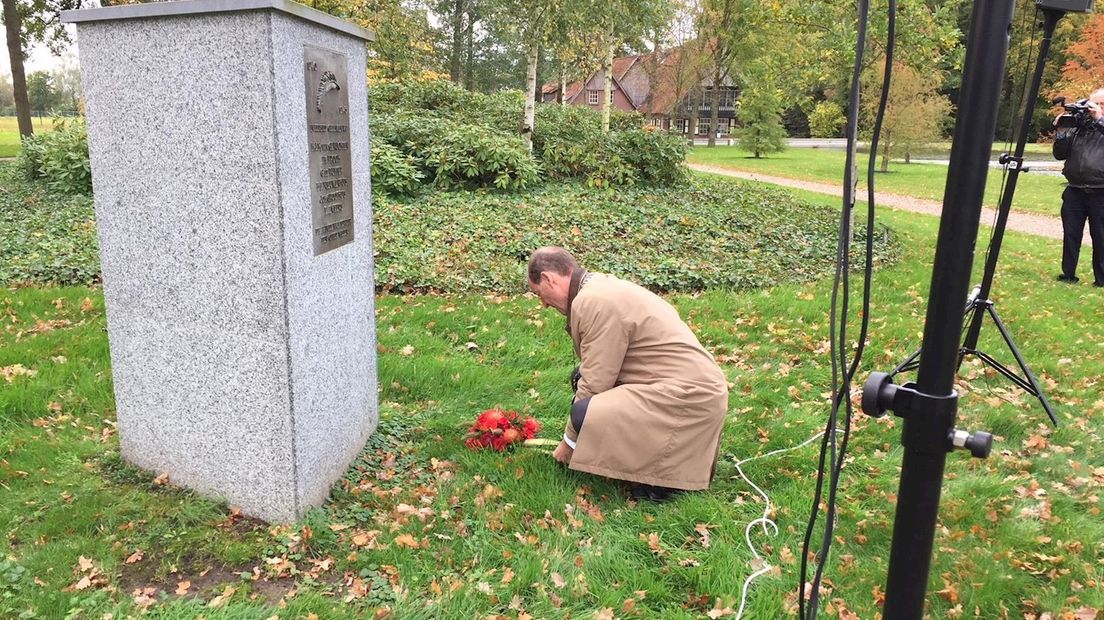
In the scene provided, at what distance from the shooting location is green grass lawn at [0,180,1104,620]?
9.80 ft

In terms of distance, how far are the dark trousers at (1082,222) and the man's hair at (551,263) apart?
7.01 m

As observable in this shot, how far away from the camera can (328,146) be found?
11.1 feet

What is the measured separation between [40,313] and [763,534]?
19.6 ft

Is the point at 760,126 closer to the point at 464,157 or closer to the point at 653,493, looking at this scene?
the point at 464,157

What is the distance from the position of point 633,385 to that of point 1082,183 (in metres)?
6.90

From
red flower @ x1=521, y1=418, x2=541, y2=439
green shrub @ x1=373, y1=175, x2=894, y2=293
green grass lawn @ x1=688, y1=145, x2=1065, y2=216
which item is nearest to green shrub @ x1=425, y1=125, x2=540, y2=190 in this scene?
green shrub @ x1=373, y1=175, x2=894, y2=293

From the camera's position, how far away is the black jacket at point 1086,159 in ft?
25.1

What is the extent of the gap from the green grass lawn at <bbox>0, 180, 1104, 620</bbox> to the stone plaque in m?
1.32

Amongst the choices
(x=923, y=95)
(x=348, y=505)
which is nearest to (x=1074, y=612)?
(x=348, y=505)

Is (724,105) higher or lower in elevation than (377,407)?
higher

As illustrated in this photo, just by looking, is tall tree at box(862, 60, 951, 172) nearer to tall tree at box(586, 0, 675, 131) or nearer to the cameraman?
tall tree at box(586, 0, 675, 131)

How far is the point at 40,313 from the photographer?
6.20 m

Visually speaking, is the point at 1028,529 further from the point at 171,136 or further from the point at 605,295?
the point at 171,136

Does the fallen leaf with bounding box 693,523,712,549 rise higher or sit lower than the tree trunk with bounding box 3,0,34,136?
lower
